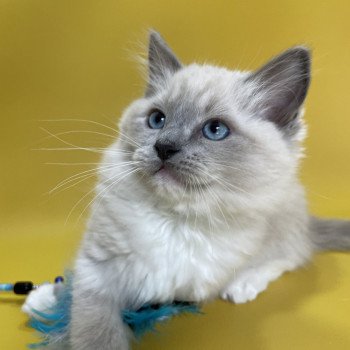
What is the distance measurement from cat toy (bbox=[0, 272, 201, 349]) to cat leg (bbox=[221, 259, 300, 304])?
0.47 feet

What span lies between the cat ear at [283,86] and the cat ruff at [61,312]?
62 centimetres

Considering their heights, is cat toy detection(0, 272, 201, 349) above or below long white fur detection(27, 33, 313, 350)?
below

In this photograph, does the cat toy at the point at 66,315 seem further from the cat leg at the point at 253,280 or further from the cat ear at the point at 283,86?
the cat ear at the point at 283,86

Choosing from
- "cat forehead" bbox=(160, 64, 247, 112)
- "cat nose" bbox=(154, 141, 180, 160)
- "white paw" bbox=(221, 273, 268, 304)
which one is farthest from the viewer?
"white paw" bbox=(221, 273, 268, 304)

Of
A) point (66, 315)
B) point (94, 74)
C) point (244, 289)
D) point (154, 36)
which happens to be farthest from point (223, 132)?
point (94, 74)

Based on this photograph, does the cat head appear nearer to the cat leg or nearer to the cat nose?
the cat nose

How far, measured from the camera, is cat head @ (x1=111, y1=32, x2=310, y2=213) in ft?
3.78

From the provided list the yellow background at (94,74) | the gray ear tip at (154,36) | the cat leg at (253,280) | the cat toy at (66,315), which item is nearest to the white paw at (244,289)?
the cat leg at (253,280)

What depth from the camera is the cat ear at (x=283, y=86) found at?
1.23 meters

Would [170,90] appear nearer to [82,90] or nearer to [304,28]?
[82,90]

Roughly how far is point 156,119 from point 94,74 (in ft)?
2.82

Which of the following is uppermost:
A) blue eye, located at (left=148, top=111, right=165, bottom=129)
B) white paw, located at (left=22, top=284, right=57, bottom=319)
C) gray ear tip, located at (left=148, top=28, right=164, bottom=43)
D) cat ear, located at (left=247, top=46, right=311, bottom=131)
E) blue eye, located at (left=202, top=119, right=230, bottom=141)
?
gray ear tip, located at (left=148, top=28, right=164, bottom=43)

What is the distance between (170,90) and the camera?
1.36m

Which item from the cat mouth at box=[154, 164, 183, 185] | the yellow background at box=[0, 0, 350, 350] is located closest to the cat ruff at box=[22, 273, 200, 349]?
the yellow background at box=[0, 0, 350, 350]
